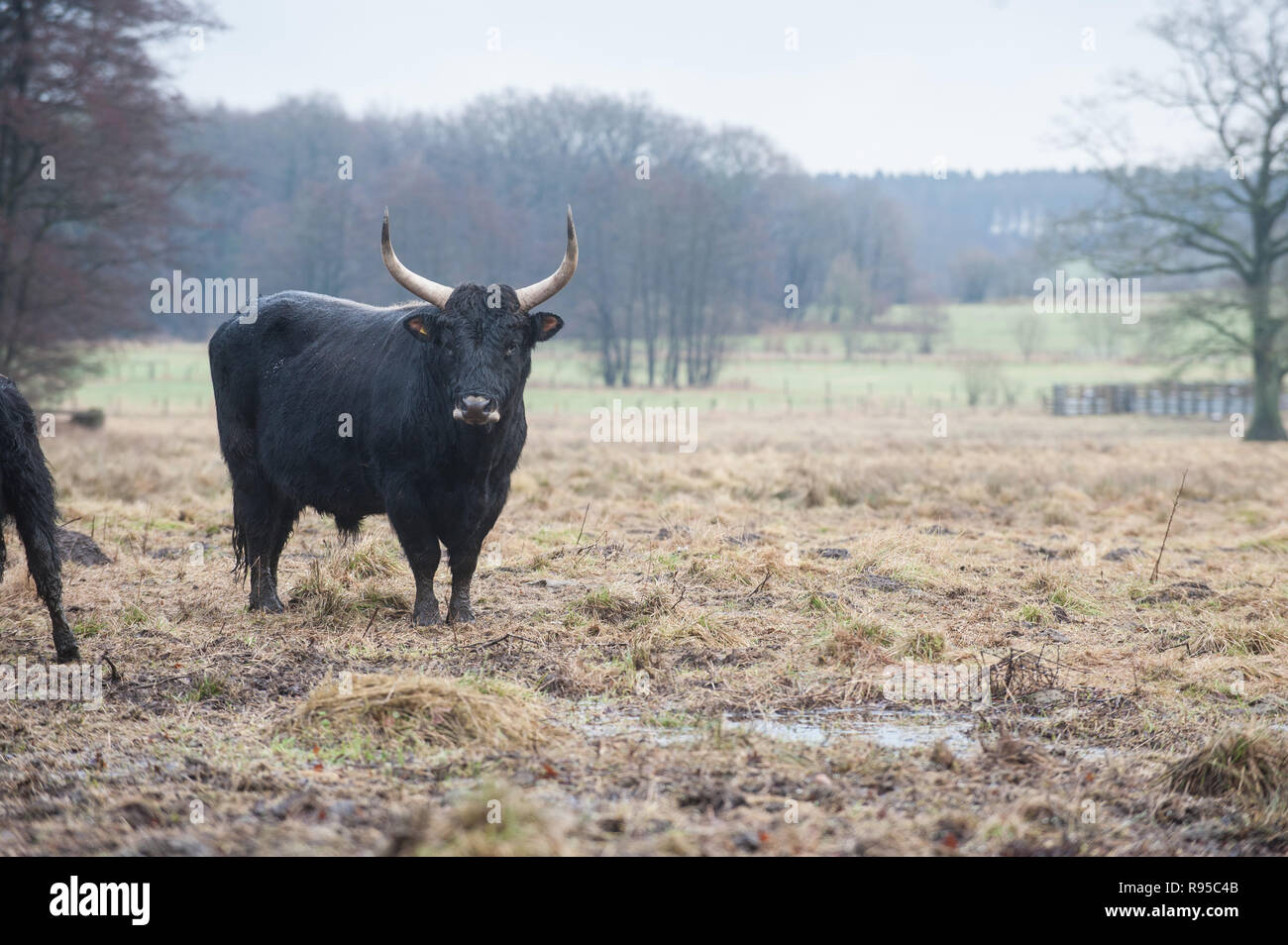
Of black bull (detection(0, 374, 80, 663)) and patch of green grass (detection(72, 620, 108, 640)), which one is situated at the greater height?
black bull (detection(0, 374, 80, 663))

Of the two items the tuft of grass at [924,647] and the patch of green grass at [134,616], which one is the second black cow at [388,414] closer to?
the patch of green grass at [134,616]

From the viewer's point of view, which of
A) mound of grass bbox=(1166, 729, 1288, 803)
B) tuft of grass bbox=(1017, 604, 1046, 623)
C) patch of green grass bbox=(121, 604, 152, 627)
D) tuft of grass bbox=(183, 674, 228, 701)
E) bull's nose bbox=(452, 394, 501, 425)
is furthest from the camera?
tuft of grass bbox=(1017, 604, 1046, 623)

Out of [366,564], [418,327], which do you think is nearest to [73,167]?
[366,564]

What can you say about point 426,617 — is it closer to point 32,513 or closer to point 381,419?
point 381,419

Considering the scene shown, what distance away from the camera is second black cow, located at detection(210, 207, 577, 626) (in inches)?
283

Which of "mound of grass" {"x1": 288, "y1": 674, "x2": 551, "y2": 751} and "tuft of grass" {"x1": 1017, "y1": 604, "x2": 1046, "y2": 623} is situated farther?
"tuft of grass" {"x1": 1017, "y1": 604, "x2": 1046, "y2": 623}

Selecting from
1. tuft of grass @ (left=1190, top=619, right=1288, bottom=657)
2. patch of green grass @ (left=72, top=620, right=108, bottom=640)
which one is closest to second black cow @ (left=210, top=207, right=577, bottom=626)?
patch of green grass @ (left=72, top=620, right=108, bottom=640)

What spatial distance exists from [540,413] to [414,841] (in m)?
29.0

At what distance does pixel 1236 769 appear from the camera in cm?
445

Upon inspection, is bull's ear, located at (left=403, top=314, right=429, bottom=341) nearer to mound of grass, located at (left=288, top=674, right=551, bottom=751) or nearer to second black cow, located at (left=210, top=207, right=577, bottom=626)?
second black cow, located at (left=210, top=207, right=577, bottom=626)

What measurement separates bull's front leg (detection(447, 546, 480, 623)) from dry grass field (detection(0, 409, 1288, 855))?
19 centimetres

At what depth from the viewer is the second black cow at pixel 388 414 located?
23.6ft

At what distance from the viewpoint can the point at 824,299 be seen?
63.9 meters
